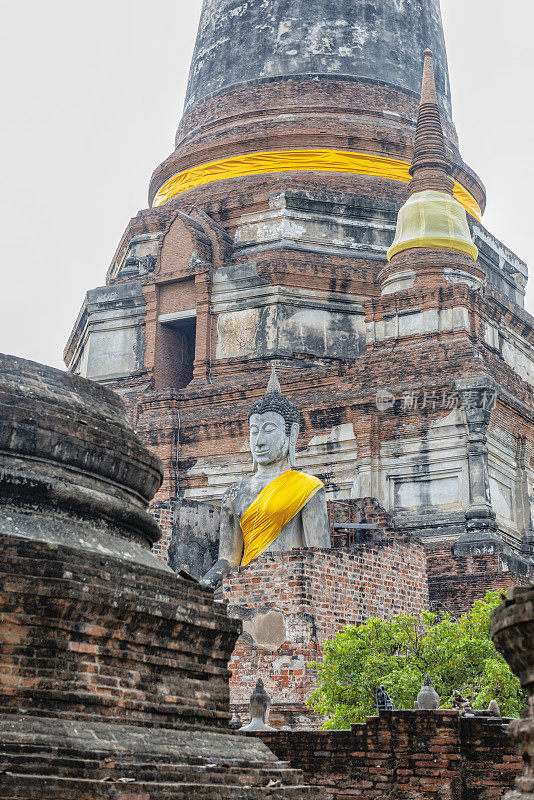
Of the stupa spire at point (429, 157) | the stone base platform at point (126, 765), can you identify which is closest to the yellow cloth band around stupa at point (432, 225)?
the stupa spire at point (429, 157)

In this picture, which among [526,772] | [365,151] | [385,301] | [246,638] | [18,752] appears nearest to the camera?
[526,772]

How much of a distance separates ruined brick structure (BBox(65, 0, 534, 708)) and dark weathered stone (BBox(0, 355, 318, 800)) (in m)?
8.33

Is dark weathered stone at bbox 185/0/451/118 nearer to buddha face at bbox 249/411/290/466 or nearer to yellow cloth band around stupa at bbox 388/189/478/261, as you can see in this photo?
yellow cloth band around stupa at bbox 388/189/478/261

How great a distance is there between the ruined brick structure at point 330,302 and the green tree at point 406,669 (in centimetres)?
297

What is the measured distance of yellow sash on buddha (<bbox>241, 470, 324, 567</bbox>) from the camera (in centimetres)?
1417

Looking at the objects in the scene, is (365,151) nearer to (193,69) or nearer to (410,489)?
(193,69)

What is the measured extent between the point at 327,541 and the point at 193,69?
54.5 ft

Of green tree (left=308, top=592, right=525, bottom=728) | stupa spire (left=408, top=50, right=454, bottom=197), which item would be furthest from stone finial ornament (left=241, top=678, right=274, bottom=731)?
stupa spire (left=408, top=50, right=454, bottom=197)

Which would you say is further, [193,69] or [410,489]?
[193,69]

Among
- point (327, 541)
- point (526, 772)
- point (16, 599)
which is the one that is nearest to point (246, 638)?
point (327, 541)

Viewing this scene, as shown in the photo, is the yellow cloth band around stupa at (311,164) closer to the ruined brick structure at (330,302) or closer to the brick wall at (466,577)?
the ruined brick structure at (330,302)

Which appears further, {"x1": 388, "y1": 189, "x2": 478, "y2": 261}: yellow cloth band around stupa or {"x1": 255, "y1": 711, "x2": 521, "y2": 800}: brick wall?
{"x1": 388, "y1": 189, "x2": 478, "y2": 261}: yellow cloth band around stupa

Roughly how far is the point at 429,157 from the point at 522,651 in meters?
18.0

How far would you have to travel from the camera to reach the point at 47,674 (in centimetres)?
580
